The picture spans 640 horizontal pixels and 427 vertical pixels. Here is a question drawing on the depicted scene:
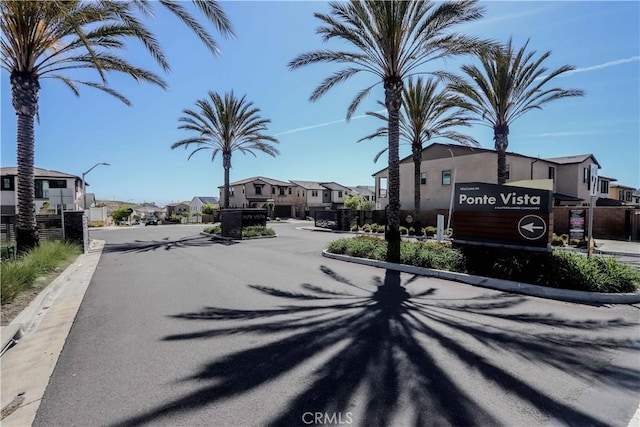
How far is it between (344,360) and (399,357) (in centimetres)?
74

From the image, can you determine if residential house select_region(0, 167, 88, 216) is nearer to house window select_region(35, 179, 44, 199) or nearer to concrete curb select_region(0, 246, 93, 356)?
house window select_region(35, 179, 44, 199)

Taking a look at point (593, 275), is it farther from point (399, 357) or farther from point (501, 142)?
point (501, 142)

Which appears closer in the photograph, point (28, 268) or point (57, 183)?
point (28, 268)

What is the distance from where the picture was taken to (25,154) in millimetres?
11539

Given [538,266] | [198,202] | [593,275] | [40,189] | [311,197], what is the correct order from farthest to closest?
[198,202] → [311,197] → [40,189] → [538,266] → [593,275]

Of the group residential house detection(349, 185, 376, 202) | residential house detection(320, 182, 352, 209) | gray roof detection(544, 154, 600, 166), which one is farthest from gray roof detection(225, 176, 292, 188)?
gray roof detection(544, 154, 600, 166)

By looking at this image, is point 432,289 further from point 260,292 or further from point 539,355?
point 260,292

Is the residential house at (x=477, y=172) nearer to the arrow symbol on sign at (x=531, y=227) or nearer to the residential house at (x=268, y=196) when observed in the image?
the arrow symbol on sign at (x=531, y=227)

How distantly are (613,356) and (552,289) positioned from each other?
3461 millimetres

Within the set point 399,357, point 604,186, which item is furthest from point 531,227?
point 604,186

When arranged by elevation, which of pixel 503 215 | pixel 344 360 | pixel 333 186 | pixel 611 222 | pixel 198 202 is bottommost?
pixel 344 360

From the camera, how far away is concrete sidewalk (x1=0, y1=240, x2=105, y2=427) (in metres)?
3.46

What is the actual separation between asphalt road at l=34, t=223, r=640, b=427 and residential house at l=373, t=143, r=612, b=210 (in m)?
23.7

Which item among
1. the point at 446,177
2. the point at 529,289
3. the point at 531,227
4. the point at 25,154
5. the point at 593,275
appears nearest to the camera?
the point at 593,275
